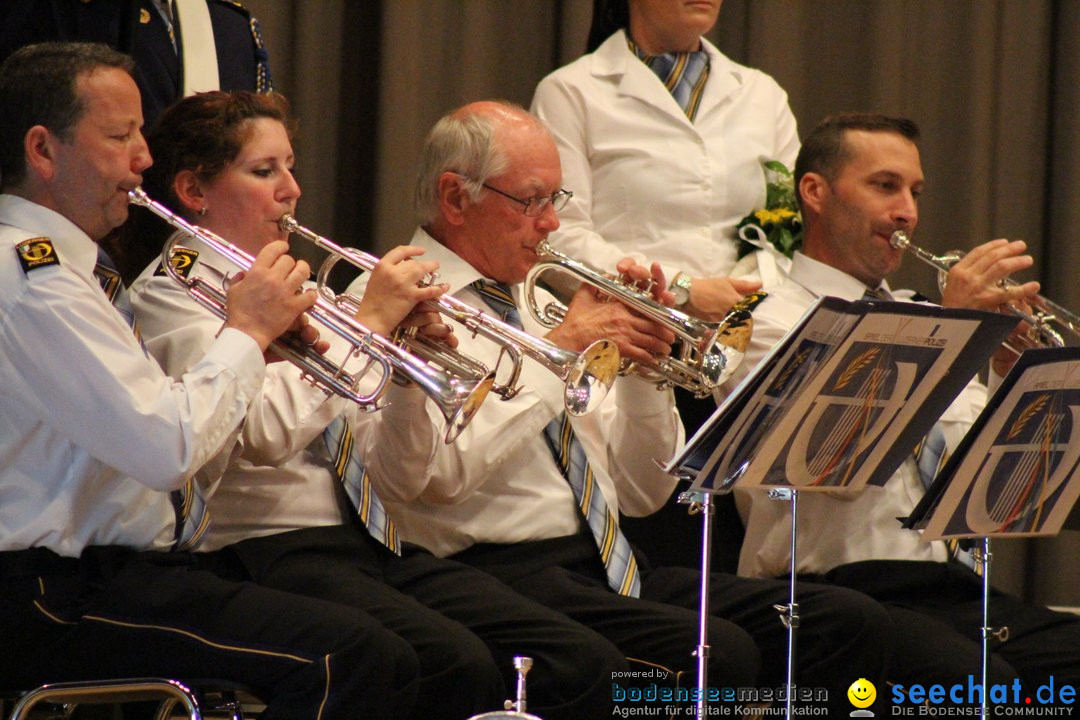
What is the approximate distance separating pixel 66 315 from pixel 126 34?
3.87 feet

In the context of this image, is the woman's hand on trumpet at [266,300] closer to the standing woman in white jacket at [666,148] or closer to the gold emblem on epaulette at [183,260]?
the gold emblem on epaulette at [183,260]

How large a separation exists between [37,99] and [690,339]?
135cm

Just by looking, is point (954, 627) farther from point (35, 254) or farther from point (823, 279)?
point (35, 254)

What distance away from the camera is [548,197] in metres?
3.48

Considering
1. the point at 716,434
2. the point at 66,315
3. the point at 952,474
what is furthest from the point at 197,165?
the point at 952,474

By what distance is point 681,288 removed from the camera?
12.0 ft

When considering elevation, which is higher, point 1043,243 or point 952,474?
point 1043,243

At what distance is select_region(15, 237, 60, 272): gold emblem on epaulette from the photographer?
2.50 m

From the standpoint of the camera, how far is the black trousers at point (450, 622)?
2723mm

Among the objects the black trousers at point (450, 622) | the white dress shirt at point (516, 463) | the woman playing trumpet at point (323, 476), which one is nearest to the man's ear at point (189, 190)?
the woman playing trumpet at point (323, 476)

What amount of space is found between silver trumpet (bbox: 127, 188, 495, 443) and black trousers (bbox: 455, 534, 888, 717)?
1.54 feet

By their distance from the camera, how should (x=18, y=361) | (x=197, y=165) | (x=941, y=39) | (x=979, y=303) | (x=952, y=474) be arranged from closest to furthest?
(x=18, y=361)
(x=952, y=474)
(x=197, y=165)
(x=979, y=303)
(x=941, y=39)

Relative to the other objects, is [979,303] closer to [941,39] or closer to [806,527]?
[806,527]

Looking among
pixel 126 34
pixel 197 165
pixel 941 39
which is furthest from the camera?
pixel 941 39
